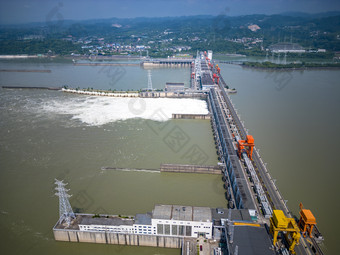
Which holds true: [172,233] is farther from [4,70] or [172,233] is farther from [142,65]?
[4,70]

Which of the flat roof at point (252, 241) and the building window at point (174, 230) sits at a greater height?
the flat roof at point (252, 241)

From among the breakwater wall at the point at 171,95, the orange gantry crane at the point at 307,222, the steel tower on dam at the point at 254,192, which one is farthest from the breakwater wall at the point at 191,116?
the orange gantry crane at the point at 307,222

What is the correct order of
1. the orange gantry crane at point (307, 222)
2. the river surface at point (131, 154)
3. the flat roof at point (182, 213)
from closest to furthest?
the orange gantry crane at point (307, 222) → the flat roof at point (182, 213) → the river surface at point (131, 154)

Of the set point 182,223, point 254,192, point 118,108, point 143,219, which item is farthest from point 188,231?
point 118,108

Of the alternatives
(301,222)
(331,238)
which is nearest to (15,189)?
(301,222)

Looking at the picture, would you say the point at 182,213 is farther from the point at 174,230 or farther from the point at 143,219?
the point at 143,219

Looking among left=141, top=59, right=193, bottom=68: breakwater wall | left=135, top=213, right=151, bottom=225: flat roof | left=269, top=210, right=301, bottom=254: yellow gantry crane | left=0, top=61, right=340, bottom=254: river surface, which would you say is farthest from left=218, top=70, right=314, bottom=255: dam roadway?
left=141, top=59, right=193, bottom=68: breakwater wall

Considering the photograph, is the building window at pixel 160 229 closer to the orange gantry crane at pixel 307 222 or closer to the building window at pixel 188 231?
the building window at pixel 188 231
